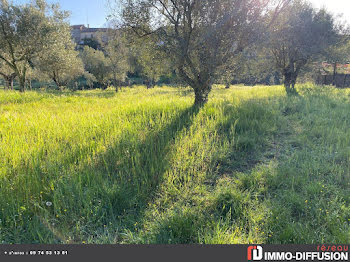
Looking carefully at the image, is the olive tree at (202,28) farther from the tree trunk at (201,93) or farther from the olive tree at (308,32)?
the olive tree at (308,32)

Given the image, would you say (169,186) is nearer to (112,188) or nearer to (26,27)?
(112,188)

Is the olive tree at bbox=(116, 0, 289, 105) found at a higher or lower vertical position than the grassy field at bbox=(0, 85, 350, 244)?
higher

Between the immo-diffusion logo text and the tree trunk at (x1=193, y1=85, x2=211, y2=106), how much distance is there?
6.84 m

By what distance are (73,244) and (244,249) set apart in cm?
193

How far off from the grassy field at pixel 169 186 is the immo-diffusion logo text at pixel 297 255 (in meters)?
0.12

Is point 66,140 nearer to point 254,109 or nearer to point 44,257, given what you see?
point 44,257

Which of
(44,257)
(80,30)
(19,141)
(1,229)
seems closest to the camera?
(44,257)

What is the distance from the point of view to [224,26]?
23.9 ft

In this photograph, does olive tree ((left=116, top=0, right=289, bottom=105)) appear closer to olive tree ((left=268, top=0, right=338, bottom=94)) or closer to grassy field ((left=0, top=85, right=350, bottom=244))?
grassy field ((left=0, top=85, right=350, bottom=244))

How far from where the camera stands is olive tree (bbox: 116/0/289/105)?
7.21m

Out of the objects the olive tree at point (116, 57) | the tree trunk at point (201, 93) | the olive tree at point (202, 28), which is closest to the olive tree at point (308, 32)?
the olive tree at point (202, 28)

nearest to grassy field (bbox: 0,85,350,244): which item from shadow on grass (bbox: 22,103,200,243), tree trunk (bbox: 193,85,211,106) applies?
shadow on grass (bbox: 22,103,200,243)

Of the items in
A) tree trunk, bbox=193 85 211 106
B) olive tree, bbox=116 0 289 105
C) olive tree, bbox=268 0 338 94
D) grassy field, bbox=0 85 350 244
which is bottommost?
grassy field, bbox=0 85 350 244

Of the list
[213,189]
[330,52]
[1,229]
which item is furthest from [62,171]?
[330,52]
